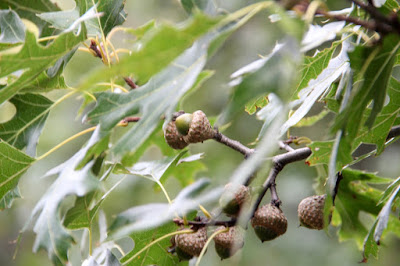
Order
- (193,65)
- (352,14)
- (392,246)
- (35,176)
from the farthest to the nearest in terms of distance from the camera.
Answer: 1. (35,176)
2. (392,246)
3. (352,14)
4. (193,65)

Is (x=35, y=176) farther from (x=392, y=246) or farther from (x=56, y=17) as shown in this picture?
(x=56, y=17)

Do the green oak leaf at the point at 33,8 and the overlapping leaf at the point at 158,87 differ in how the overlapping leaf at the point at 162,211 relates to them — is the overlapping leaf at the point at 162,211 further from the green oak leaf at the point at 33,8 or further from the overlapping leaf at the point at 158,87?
the green oak leaf at the point at 33,8

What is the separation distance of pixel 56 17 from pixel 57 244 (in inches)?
16.5

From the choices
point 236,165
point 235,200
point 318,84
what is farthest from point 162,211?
point 236,165

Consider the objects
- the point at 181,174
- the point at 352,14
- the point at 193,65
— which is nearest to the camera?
the point at 193,65

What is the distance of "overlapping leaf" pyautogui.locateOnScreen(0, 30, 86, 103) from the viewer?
758 mm

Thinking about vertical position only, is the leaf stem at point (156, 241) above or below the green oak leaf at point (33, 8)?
below

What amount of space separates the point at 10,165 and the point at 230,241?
1.32 ft

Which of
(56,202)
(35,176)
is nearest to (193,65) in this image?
(56,202)

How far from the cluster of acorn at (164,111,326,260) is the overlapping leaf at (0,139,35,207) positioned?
0.27 metres

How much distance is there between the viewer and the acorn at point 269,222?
90 centimetres

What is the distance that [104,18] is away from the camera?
0.96 metres

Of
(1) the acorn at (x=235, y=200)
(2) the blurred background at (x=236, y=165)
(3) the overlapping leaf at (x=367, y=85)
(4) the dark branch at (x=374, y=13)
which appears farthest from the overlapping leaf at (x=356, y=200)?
(2) the blurred background at (x=236, y=165)

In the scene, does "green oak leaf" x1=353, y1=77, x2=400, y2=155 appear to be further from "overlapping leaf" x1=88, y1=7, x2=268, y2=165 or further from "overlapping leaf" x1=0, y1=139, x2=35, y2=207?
"overlapping leaf" x1=0, y1=139, x2=35, y2=207
